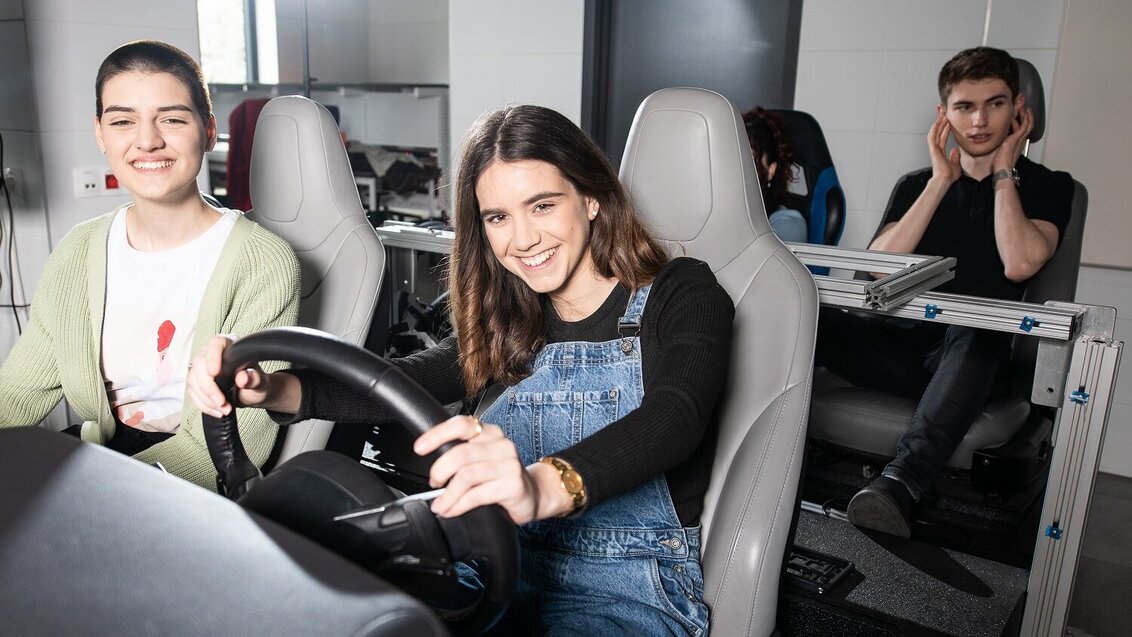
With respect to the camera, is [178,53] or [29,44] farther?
[29,44]

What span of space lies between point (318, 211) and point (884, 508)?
4.54 feet

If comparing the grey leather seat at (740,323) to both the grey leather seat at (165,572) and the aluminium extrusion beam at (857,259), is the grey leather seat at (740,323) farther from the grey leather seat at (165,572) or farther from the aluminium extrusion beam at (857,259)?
Result: the grey leather seat at (165,572)

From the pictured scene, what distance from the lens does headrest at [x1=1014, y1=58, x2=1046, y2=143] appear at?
8.17 feet

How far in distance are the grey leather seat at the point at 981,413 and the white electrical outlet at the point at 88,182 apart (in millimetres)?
2196

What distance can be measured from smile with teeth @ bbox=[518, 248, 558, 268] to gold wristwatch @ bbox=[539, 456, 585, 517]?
0.43 m

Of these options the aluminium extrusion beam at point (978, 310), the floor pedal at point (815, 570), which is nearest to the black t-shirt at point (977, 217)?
the aluminium extrusion beam at point (978, 310)

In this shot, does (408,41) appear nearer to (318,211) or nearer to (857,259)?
(318,211)

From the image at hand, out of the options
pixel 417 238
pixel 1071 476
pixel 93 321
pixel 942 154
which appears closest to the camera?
pixel 93 321

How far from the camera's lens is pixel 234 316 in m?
1.58

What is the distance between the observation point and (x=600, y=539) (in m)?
1.17

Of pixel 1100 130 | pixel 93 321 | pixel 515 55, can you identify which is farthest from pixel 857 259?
pixel 515 55

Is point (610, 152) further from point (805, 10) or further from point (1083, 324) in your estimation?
point (1083, 324)

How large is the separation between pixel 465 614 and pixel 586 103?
4.07 metres

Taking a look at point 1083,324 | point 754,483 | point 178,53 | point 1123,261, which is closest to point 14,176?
point 178,53
